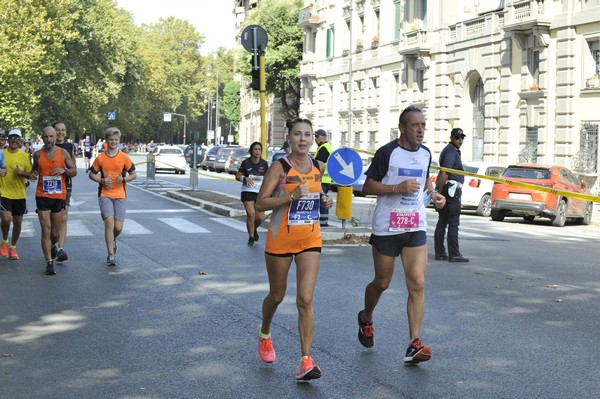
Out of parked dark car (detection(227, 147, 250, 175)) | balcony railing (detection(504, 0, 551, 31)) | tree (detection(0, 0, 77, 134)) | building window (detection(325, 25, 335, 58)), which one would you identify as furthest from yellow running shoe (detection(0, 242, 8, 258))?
building window (detection(325, 25, 335, 58))

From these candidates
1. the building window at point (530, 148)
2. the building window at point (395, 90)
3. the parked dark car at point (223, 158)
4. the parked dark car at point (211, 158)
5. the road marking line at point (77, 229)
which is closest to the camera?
the road marking line at point (77, 229)

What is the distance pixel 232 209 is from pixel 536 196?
284 inches

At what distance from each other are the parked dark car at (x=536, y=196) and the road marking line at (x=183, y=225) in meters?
7.96

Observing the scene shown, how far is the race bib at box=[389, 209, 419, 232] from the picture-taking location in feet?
24.7

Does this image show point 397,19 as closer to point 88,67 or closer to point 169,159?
point 169,159

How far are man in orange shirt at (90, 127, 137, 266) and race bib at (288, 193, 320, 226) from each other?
6.44m

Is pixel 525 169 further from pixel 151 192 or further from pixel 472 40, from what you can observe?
pixel 472 40

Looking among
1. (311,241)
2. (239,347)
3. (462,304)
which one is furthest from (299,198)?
(462,304)

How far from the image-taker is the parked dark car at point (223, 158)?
60.8 meters

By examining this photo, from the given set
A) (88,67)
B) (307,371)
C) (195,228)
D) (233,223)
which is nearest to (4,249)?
(195,228)

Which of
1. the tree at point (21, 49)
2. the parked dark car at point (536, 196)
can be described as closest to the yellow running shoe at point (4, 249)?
the parked dark car at point (536, 196)

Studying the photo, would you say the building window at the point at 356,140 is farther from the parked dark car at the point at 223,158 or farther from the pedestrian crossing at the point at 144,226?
the pedestrian crossing at the point at 144,226

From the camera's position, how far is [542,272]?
13391mm

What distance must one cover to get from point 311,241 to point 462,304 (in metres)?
3.71
